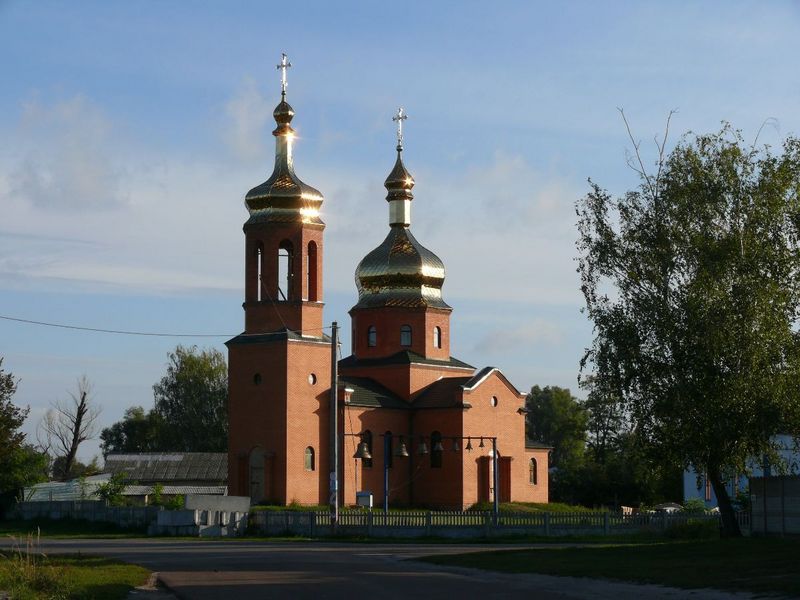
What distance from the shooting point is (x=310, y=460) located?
171 ft

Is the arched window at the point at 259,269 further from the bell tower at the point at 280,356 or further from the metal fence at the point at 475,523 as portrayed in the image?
the metal fence at the point at 475,523

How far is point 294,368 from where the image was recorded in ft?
170

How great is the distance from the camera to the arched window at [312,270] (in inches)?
2082

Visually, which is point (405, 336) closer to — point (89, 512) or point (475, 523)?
point (89, 512)

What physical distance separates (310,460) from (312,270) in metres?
7.59

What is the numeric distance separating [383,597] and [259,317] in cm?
3333

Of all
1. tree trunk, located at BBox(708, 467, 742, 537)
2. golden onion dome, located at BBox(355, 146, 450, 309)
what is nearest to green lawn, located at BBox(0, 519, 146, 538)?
golden onion dome, located at BBox(355, 146, 450, 309)

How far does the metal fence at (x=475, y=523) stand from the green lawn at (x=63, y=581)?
15969 mm

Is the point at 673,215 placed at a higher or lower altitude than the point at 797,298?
higher

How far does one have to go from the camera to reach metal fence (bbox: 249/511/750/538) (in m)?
40.4

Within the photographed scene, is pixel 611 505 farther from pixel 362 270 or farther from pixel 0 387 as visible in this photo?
pixel 0 387

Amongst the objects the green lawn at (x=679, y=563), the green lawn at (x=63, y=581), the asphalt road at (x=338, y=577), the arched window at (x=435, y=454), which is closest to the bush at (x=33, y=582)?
the green lawn at (x=63, y=581)

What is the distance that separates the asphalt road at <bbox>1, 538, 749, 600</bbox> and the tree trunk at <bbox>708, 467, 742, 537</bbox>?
6115 millimetres

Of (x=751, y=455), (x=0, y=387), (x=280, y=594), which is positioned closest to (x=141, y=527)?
(x=0, y=387)
